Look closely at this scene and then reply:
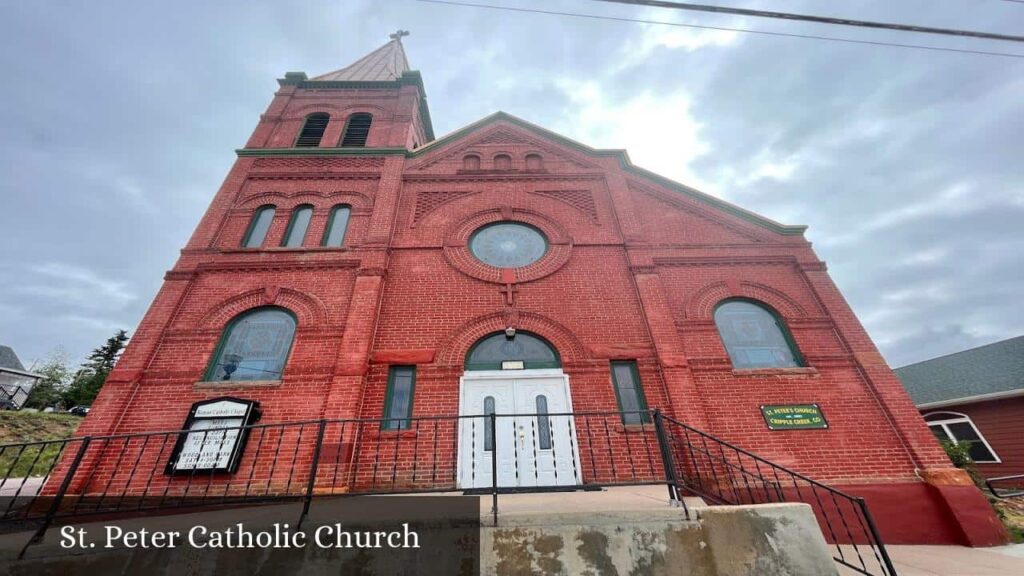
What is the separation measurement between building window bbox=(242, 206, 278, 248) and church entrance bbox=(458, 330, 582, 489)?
20.3ft

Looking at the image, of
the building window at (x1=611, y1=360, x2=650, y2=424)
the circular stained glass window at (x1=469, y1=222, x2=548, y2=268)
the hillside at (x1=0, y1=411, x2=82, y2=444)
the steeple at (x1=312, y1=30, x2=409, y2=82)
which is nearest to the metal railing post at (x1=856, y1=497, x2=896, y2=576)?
the building window at (x1=611, y1=360, x2=650, y2=424)

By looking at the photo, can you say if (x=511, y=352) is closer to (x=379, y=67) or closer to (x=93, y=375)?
(x=379, y=67)

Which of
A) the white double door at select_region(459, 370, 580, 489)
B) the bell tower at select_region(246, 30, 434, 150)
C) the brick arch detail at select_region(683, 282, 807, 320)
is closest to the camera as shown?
the white double door at select_region(459, 370, 580, 489)

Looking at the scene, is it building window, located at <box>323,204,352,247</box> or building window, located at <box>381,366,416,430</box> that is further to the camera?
building window, located at <box>323,204,352,247</box>

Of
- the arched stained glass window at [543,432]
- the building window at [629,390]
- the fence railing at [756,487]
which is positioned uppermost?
the building window at [629,390]

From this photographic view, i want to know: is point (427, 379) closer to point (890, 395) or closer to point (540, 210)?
point (540, 210)

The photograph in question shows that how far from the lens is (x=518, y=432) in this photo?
6777 mm

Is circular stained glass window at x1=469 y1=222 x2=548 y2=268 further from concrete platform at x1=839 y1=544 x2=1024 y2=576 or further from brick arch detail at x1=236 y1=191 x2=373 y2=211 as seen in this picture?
concrete platform at x1=839 y1=544 x2=1024 y2=576

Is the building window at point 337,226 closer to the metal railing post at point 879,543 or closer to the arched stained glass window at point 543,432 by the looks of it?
the arched stained glass window at point 543,432

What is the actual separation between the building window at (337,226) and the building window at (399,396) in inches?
150

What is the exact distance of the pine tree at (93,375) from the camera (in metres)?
29.8

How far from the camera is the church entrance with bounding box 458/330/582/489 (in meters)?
6.46

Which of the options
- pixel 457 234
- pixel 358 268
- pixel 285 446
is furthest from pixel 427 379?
pixel 457 234

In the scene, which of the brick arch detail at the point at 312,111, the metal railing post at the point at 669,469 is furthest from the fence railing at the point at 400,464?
the brick arch detail at the point at 312,111
